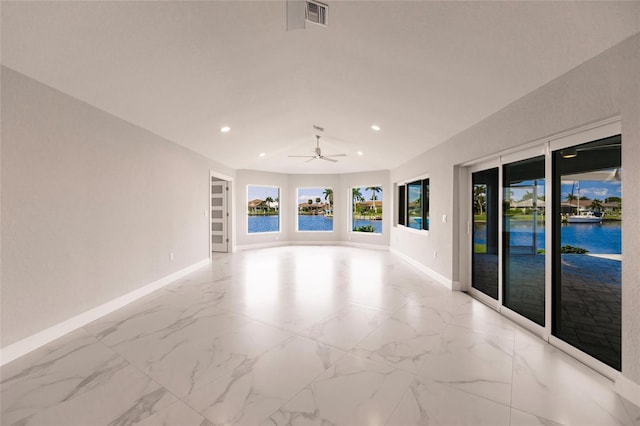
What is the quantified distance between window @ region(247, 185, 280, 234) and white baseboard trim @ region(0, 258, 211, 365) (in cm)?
441

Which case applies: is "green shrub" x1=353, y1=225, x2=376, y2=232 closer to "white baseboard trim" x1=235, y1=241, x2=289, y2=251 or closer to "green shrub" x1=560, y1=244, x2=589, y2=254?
"white baseboard trim" x1=235, y1=241, x2=289, y2=251

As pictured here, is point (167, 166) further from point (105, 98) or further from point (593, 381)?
point (593, 381)

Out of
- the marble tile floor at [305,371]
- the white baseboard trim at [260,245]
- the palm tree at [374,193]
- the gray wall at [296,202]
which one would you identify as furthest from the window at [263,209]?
the marble tile floor at [305,371]

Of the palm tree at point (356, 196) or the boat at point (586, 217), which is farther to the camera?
the palm tree at point (356, 196)

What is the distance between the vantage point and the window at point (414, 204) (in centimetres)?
593

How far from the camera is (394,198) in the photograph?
314 inches

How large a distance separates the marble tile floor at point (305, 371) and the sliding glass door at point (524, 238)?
31cm

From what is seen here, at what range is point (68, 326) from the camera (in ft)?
9.45

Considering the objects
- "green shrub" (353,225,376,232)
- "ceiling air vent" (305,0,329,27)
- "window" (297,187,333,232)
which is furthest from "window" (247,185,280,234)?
"ceiling air vent" (305,0,329,27)

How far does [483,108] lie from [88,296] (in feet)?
16.8

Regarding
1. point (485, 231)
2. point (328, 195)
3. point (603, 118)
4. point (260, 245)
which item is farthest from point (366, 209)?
A: point (603, 118)

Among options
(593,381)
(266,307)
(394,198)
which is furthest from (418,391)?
(394,198)

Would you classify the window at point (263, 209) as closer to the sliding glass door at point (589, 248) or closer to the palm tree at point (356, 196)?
the palm tree at point (356, 196)

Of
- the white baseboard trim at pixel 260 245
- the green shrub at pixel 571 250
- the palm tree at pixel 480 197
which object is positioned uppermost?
the palm tree at pixel 480 197
